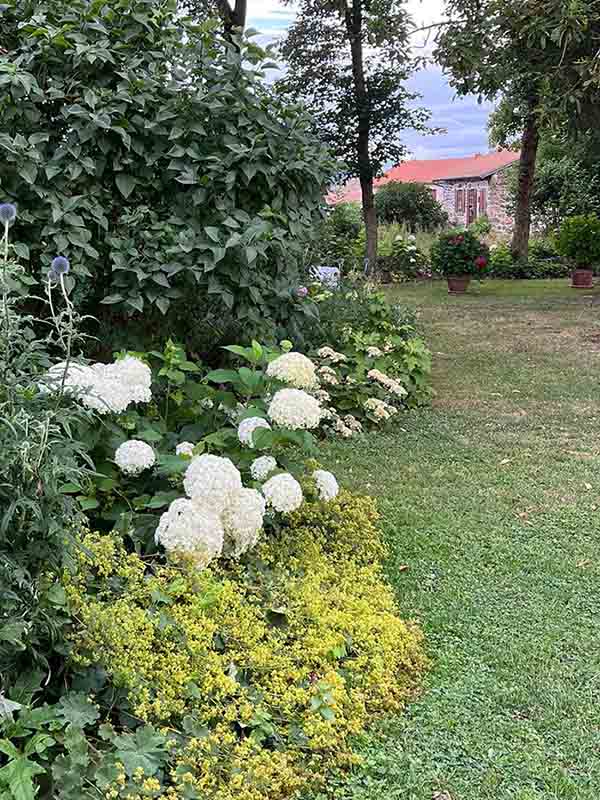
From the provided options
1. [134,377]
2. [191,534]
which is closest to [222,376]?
[134,377]

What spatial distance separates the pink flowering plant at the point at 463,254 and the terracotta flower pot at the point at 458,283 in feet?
0.34

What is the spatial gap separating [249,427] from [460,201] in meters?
25.1

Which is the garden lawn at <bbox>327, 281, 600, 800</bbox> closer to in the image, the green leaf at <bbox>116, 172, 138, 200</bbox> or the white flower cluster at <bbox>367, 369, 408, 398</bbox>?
the white flower cluster at <bbox>367, 369, 408, 398</bbox>

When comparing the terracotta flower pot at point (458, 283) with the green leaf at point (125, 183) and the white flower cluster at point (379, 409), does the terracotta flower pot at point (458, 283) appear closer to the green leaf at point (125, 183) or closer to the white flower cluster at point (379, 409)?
the white flower cluster at point (379, 409)

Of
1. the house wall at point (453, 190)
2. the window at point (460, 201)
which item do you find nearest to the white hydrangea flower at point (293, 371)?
the house wall at point (453, 190)

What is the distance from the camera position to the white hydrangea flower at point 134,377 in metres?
2.44

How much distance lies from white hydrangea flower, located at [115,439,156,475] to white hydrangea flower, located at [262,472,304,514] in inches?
14.6

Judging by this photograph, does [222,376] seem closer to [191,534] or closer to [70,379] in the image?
[70,379]

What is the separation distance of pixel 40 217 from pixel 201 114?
756 mm

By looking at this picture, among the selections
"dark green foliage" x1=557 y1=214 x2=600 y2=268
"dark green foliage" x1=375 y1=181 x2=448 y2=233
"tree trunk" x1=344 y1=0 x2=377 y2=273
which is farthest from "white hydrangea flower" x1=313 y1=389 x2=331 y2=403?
"dark green foliage" x1=375 y1=181 x2=448 y2=233

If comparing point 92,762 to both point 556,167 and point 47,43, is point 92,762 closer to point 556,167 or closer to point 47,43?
point 47,43

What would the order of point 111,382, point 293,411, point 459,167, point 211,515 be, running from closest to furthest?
point 211,515 → point 111,382 → point 293,411 → point 459,167

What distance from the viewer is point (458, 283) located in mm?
12188

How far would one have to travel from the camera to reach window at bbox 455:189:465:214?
2597 cm
